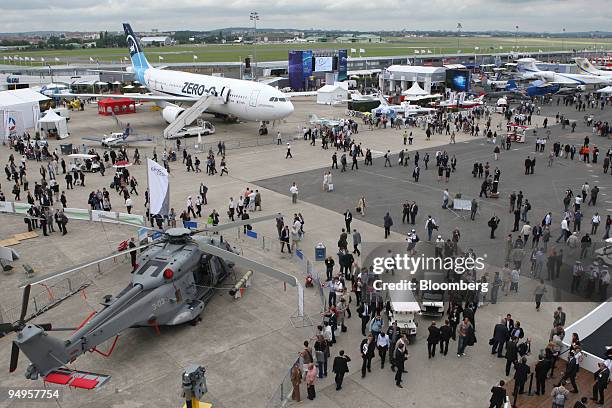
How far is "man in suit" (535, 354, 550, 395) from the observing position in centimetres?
1180

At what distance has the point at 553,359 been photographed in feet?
40.5

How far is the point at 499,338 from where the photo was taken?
13.3m

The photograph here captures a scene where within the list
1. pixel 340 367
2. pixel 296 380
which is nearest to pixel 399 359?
pixel 340 367

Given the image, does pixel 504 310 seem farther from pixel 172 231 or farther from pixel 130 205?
pixel 130 205

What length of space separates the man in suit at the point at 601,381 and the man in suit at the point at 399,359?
13.7 feet

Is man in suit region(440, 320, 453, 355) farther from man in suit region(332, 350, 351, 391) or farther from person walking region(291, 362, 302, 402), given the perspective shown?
person walking region(291, 362, 302, 402)

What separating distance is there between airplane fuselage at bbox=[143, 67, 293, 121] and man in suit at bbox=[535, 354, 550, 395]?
103 ft

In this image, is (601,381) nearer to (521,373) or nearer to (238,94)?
(521,373)

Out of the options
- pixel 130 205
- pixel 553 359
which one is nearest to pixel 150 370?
pixel 553 359

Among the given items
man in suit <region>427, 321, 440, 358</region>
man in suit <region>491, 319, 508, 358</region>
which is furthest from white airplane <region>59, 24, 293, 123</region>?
man in suit <region>491, 319, 508, 358</region>

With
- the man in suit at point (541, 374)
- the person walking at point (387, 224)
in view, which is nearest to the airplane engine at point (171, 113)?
the person walking at point (387, 224)

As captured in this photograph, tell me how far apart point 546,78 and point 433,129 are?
35.7m

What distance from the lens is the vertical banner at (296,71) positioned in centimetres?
7306

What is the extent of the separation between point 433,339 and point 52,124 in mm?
39141
